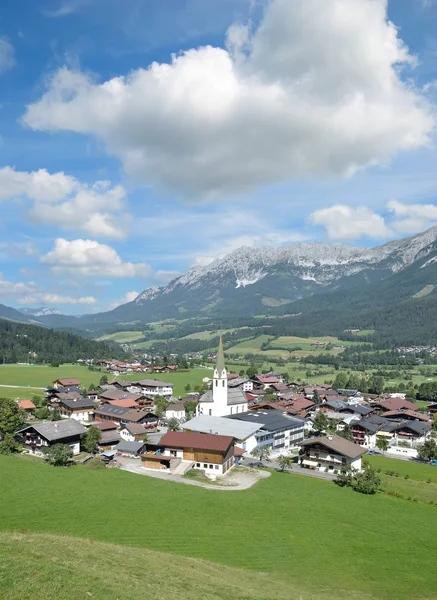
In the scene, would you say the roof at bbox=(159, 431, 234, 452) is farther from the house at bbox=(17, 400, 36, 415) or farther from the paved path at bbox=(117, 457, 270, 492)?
the house at bbox=(17, 400, 36, 415)

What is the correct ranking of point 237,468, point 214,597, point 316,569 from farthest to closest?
point 237,468, point 316,569, point 214,597

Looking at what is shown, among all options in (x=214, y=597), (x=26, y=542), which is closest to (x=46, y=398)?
(x=26, y=542)

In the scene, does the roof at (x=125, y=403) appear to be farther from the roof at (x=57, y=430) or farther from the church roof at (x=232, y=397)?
the roof at (x=57, y=430)

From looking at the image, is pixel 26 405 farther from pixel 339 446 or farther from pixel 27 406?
pixel 339 446

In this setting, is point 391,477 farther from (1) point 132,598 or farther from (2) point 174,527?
(1) point 132,598

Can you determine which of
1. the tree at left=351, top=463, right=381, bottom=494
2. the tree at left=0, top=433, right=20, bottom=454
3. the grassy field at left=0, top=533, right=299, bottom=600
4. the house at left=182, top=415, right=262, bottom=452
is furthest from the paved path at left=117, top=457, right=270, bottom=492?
the grassy field at left=0, top=533, right=299, bottom=600

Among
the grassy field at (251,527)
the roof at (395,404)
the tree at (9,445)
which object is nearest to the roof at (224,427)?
the grassy field at (251,527)
